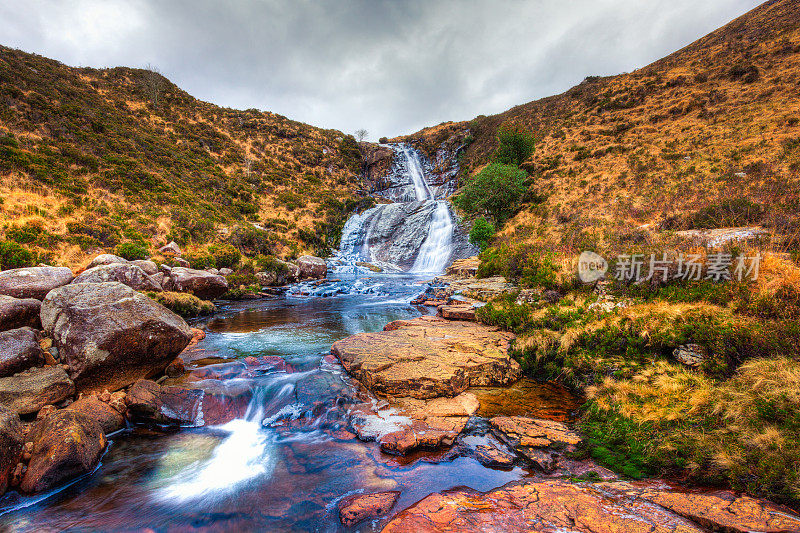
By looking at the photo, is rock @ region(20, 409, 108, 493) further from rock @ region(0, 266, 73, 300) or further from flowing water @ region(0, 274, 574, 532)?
rock @ region(0, 266, 73, 300)

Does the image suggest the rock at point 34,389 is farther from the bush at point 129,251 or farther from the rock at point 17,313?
the bush at point 129,251

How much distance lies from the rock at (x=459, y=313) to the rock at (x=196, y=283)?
41.4 ft

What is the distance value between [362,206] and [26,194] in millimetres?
33174

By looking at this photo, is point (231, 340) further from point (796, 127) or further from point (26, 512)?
point (796, 127)

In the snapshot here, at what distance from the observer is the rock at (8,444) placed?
12.4 feet

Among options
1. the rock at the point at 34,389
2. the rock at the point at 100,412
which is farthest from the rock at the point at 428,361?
the rock at the point at 34,389

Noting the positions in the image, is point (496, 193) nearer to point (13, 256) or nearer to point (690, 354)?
point (690, 354)

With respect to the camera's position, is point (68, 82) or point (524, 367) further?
point (68, 82)

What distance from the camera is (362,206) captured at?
45406mm

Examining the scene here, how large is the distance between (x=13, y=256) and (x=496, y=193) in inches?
1155

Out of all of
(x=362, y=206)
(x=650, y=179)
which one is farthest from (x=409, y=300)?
(x=362, y=206)

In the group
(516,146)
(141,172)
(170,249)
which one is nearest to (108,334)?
(170,249)

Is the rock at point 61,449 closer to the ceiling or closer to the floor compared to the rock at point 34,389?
closer to the floor

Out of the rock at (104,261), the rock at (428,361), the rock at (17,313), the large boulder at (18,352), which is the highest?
the rock at (104,261)
